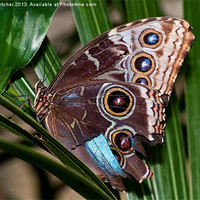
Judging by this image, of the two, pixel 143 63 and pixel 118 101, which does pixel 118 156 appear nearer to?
pixel 118 101

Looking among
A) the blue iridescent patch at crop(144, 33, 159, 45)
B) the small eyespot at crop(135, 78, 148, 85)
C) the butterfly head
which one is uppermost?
the blue iridescent patch at crop(144, 33, 159, 45)

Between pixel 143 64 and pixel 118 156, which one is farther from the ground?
pixel 143 64

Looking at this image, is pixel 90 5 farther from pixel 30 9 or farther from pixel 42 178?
pixel 42 178

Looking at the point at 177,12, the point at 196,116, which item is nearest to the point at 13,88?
the point at 196,116

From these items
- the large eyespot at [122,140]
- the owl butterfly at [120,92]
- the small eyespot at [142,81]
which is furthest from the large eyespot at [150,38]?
the large eyespot at [122,140]

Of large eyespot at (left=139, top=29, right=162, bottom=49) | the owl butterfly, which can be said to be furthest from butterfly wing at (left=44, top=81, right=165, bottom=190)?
large eyespot at (left=139, top=29, right=162, bottom=49)

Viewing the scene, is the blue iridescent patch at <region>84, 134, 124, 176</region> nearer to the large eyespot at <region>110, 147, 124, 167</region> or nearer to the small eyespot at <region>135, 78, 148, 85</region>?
the large eyespot at <region>110, 147, 124, 167</region>

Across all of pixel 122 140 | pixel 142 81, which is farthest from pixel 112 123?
pixel 142 81

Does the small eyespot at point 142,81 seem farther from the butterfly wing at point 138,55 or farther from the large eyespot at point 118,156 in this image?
the large eyespot at point 118,156
